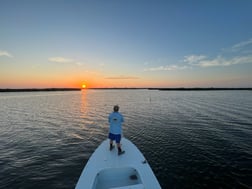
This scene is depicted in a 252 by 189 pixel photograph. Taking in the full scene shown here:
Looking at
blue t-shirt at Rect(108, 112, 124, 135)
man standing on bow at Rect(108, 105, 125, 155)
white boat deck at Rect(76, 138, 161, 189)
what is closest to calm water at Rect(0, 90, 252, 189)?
white boat deck at Rect(76, 138, 161, 189)

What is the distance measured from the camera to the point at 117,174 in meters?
6.22

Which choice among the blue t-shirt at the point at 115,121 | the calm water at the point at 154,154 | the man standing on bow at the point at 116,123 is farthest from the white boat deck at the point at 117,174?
the calm water at the point at 154,154

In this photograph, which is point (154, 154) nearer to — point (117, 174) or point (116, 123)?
point (116, 123)

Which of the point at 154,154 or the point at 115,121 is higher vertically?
the point at 115,121

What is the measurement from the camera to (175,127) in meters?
17.9

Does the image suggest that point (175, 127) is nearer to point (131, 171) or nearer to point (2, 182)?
point (131, 171)

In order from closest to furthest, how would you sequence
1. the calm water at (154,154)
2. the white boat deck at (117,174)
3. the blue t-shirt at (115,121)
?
the white boat deck at (117,174) → the blue t-shirt at (115,121) → the calm water at (154,154)

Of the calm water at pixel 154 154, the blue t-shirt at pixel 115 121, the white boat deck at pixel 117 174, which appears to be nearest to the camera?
the white boat deck at pixel 117 174

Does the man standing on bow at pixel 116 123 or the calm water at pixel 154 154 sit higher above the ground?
the man standing on bow at pixel 116 123

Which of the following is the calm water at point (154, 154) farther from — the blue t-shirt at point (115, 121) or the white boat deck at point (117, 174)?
the blue t-shirt at point (115, 121)

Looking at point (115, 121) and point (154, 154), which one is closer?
point (115, 121)

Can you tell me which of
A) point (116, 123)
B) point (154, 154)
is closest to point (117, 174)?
point (116, 123)

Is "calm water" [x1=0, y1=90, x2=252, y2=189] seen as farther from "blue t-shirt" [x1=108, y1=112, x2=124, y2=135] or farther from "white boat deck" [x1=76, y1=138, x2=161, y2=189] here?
"blue t-shirt" [x1=108, y1=112, x2=124, y2=135]

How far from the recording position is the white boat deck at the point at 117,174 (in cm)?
538
